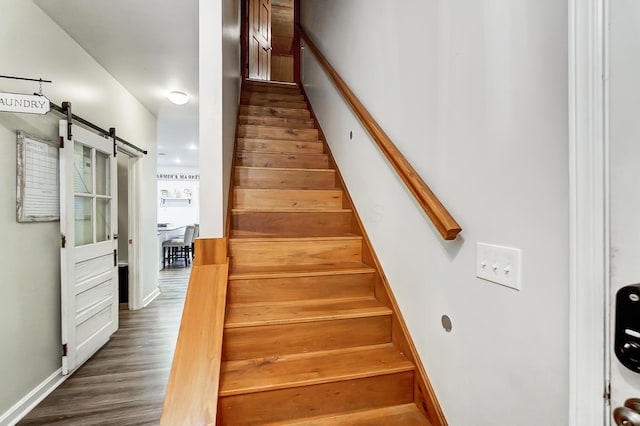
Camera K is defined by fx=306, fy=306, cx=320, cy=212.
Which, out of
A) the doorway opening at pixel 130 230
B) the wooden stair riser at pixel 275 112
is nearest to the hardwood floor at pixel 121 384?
the doorway opening at pixel 130 230

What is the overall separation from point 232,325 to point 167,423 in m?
0.45

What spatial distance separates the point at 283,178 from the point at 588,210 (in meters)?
2.11

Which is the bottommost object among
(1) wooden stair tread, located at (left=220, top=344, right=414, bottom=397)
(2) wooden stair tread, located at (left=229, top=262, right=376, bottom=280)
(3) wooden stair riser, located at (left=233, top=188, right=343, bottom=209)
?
(1) wooden stair tread, located at (left=220, top=344, right=414, bottom=397)

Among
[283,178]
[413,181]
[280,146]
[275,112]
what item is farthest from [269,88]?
[413,181]

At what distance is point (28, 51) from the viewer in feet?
6.51

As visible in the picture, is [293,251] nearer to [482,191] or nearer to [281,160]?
[281,160]

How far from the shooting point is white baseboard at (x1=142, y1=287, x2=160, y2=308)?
161 inches

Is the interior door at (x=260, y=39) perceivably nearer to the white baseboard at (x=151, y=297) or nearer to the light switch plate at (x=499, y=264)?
the white baseboard at (x=151, y=297)

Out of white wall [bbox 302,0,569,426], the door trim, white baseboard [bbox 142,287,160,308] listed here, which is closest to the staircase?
white wall [bbox 302,0,569,426]

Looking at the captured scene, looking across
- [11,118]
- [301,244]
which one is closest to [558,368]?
[301,244]

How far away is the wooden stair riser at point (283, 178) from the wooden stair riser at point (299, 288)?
3.29 ft

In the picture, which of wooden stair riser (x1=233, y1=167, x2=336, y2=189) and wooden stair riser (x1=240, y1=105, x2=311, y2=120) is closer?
wooden stair riser (x1=233, y1=167, x2=336, y2=189)

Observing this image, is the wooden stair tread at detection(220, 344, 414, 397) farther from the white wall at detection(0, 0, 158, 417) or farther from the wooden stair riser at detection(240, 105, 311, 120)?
the wooden stair riser at detection(240, 105, 311, 120)

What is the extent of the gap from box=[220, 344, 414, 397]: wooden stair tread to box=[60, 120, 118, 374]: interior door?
72.1 inches
